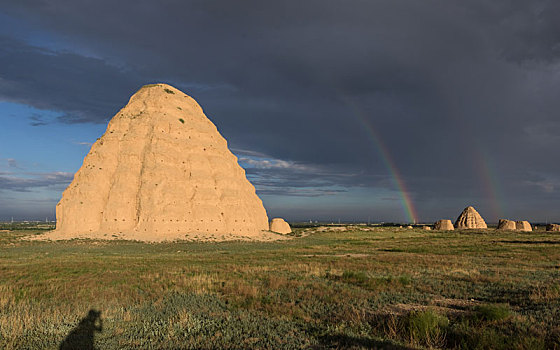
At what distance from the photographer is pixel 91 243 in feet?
142

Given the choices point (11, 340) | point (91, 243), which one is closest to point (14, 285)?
point (11, 340)

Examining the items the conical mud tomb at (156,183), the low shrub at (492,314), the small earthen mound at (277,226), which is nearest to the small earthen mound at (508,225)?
the small earthen mound at (277,226)

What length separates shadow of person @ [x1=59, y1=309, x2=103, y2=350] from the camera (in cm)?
759

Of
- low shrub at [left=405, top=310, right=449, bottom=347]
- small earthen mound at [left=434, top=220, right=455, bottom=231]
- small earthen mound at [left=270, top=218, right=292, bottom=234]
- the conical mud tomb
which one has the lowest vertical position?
small earthen mound at [left=434, top=220, right=455, bottom=231]

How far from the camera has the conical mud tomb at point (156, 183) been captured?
5138 centimetres

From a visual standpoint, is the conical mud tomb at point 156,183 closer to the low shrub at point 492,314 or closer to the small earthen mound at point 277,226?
the small earthen mound at point 277,226

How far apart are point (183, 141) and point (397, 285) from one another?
50.9 meters

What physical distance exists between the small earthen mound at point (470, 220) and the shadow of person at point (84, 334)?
12879 centimetres

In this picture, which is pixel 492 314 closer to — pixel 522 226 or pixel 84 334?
pixel 84 334

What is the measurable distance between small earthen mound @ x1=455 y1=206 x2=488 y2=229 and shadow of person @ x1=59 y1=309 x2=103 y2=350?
128794mm

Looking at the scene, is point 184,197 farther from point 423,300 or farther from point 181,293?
point 423,300

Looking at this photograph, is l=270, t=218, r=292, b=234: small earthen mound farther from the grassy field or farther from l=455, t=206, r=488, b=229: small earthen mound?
l=455, t=206, r=488, b=229: small earthen mound

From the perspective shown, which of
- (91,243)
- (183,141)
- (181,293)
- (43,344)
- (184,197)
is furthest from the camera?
(183,141)

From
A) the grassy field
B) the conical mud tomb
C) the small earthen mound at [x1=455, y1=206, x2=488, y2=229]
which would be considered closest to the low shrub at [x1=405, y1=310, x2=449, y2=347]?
the grassy field
